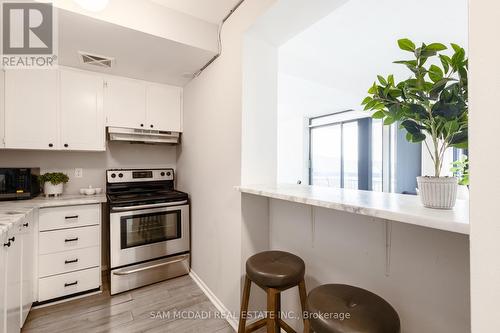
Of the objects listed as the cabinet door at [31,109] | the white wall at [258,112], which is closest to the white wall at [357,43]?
the white wall at [258,112]

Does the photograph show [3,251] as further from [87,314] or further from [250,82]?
[250,82]

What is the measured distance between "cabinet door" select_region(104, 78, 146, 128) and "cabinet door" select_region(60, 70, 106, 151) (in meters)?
0.08

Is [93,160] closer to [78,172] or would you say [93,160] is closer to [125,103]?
[78,172]

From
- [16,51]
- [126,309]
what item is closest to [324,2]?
[16,51]

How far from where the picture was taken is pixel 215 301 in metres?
2.11

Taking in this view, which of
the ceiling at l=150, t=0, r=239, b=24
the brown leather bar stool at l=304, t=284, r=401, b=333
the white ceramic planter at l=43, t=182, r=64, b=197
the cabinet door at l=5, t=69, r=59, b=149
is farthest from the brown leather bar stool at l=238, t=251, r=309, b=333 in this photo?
the cabinet door at l=5, t=69, r=59, b=149

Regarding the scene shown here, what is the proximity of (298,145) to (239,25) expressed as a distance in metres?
5.32

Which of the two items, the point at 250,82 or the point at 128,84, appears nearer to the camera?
the point at 250,82

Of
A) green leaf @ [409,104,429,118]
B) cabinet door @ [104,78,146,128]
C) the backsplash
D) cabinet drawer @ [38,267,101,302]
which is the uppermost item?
cabinet door @ [104,78,146,128]

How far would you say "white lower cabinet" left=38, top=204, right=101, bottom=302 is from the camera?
2033 millimetres

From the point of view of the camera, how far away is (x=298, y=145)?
6.88 meters

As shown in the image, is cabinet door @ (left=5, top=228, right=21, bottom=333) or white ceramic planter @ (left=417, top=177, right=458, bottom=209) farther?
cabinet door @ (left=5, top=228, right=21, bottom=333)

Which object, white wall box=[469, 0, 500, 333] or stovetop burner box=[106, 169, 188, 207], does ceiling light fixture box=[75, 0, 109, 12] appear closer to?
stovetop burner box=[106, 169, 188, 207]

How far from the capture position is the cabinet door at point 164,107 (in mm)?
2783
